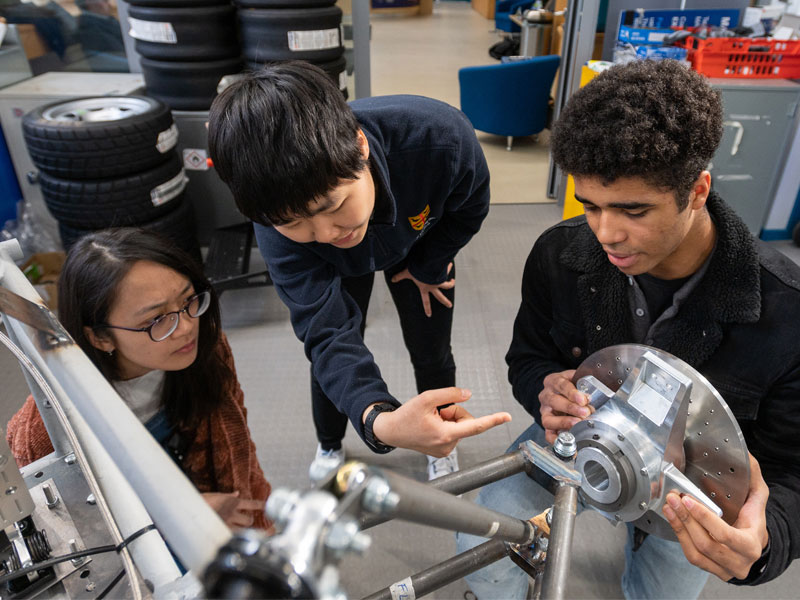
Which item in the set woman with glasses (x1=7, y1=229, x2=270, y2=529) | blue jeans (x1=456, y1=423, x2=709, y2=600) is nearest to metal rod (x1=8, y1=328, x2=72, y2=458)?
woman with glasses (x1=7, y1=229, x2=270, y2=529)

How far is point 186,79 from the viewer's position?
2.31 meters

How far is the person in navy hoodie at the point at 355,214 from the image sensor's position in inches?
31.7

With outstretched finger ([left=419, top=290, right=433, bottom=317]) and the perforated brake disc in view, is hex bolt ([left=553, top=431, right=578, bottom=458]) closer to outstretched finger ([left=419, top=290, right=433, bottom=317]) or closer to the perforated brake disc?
the perforated brake disc

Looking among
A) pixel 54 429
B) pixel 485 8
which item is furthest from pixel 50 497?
pixel 485 8

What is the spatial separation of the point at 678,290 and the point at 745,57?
2048 mm

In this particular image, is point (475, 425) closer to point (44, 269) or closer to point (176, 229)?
point (176, 229)

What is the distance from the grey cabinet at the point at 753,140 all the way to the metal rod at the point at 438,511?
2334mm

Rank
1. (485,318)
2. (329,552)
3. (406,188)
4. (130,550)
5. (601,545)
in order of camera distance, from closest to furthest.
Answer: (329,552)
(130,550)
(406,188)
(601,545)
(485,318)

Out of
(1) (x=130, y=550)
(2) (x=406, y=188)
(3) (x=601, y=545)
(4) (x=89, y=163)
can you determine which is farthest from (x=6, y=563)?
(4) (x=89, y=163)

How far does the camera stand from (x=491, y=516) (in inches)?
20.3

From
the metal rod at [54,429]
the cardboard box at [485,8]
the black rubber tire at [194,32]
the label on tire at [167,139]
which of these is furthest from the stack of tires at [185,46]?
the cardboard box at [485,8]

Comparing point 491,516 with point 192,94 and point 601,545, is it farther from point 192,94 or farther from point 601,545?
point 192,94

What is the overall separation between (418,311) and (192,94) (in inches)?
59.3

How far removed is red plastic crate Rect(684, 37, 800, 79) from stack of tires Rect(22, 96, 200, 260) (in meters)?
2.16
